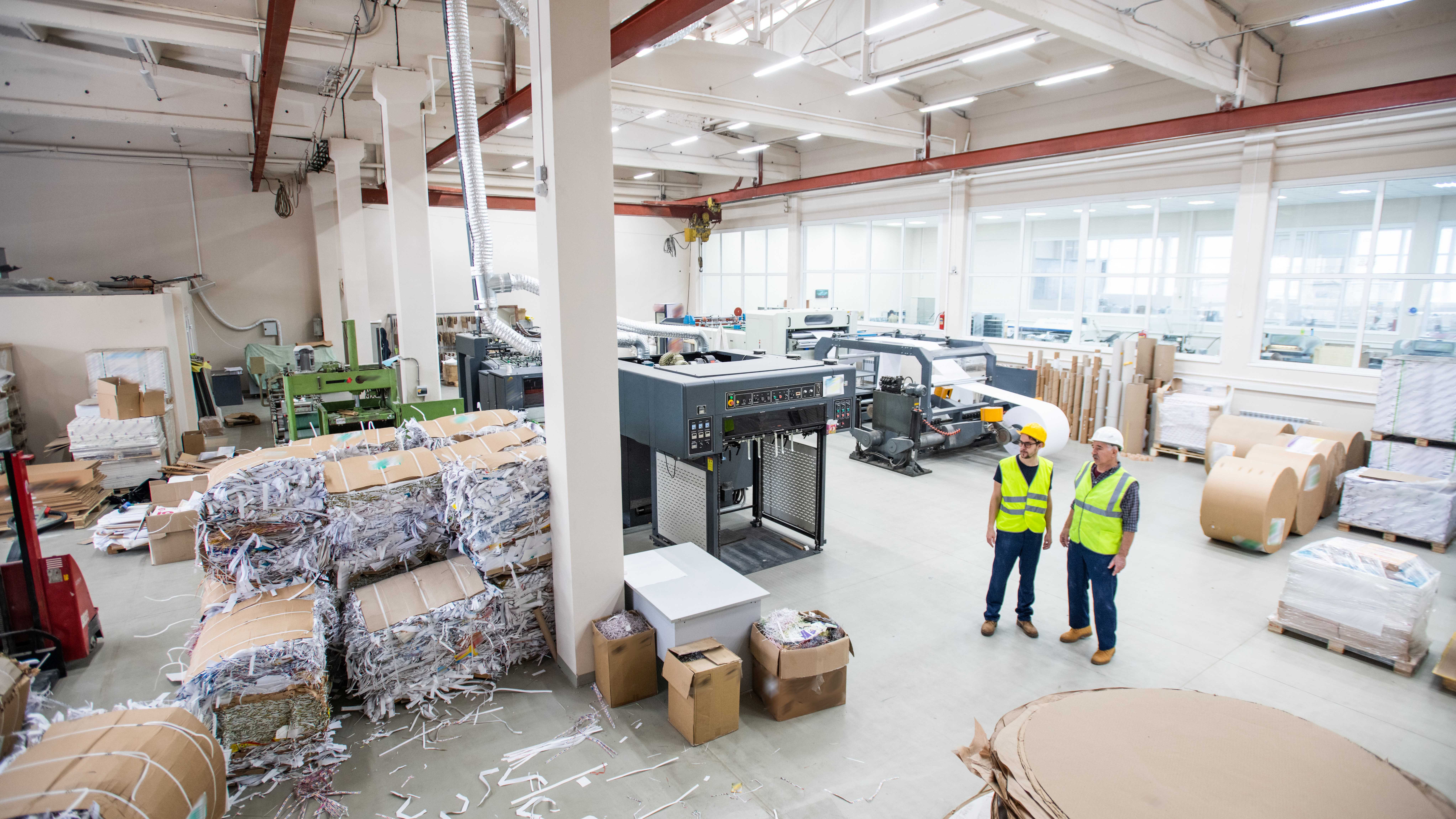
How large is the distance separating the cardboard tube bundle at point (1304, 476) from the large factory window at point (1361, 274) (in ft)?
6.42

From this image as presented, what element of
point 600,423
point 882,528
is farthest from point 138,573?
point 882,528

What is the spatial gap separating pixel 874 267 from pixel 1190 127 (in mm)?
16088

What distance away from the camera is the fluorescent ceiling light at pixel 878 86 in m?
8.27

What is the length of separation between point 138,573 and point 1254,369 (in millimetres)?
12192

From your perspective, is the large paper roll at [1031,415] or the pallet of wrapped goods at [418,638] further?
the large paper roll at [1031,415]

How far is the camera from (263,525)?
3.66 metres

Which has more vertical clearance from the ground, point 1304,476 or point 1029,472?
point 1029,472

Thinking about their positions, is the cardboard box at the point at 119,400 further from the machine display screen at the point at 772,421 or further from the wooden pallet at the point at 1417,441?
the wooden pallet at the point at 1417,441

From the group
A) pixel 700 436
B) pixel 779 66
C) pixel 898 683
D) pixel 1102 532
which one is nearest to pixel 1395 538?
pixel 1102 532

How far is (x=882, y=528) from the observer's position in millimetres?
6535

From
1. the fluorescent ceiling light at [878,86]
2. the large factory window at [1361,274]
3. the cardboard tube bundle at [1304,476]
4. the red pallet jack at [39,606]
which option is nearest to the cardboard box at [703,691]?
the red pallet jack at [39,606]

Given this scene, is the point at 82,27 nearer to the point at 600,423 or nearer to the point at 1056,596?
the point at 600,423

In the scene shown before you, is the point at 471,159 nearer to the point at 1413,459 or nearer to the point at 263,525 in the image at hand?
the point at 263,525

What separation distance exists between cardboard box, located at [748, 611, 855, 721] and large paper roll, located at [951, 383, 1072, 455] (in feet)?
15.7
